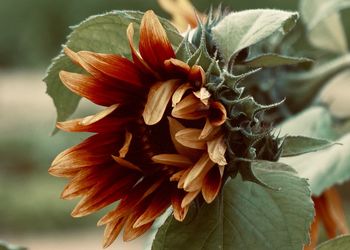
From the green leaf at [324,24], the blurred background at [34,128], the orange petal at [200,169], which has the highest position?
the orange petal at [200,169]

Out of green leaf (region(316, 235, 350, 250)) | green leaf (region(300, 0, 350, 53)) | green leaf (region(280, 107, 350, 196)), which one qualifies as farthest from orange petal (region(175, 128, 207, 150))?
green leaf (region(300, 0, 350, 53))

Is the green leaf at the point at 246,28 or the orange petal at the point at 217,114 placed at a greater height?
the green leaf at the point at 246,28

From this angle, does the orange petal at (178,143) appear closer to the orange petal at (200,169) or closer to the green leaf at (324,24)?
the orange petal at (200,169)

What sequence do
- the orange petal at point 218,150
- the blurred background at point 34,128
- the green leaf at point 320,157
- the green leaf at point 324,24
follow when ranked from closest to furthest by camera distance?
the orange petal at point 218,150 < the green leaf at point 320,157 < the green leaf at point 324,24 < the blurred background at point 34,128

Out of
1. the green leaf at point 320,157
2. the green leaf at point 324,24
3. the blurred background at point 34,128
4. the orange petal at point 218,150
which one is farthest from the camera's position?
the blurred background at point 34,128

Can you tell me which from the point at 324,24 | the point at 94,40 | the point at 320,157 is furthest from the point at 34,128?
the point at 94,40

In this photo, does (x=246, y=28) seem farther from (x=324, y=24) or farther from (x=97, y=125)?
(x=324, y=24)

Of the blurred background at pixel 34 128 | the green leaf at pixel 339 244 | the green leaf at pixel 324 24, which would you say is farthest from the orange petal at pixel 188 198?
the blurred background at pixel 34 128

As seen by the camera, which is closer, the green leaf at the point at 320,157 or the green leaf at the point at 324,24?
the green leaf at the point at 320,157
